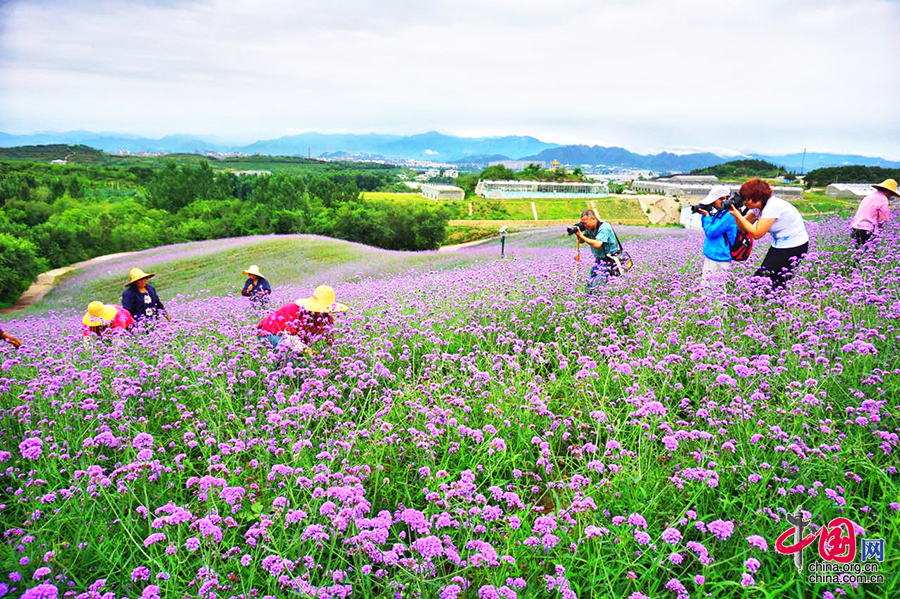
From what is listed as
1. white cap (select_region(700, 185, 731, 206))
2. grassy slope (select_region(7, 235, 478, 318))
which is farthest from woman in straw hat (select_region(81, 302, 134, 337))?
grassy slope (select_region(7, 235, 478, 318))

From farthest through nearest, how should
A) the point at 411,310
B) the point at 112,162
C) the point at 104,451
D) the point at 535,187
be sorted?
the point at 535,187
the point at 112,162
the point at 411,310
the point at 104,451

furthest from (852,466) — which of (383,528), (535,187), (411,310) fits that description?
(535,187)

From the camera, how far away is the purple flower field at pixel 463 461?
8.17 ft

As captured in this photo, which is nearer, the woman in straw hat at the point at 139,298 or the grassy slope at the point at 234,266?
the woman in straw hat at the point at 139,298

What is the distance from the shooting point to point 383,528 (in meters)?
2.45

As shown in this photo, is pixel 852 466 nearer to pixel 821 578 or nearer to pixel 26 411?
pixel 821 578

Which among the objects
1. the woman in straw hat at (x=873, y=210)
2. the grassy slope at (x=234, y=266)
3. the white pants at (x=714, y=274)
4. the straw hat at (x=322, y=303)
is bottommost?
the grassy slope at (x=234, y=266)

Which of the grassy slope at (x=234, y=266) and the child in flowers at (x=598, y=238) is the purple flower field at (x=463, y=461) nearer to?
the child in flowers at (x=598, y=238)

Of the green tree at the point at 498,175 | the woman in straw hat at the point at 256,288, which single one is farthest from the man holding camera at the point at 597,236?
the green tree at the point at 498,175

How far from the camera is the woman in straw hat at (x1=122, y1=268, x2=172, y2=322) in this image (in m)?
7.90

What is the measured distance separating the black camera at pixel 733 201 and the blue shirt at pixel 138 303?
8280 millimetres

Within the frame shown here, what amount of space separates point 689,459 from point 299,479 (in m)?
2.48

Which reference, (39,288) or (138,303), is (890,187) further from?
(39,288)

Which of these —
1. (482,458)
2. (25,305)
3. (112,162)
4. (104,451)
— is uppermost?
(112,162)
